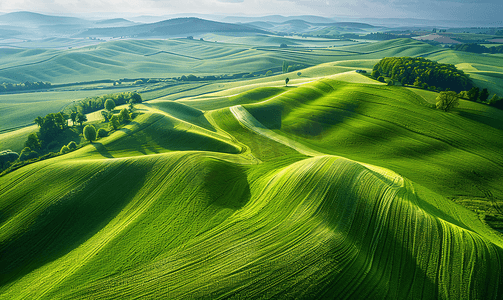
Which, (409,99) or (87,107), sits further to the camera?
(87,107)

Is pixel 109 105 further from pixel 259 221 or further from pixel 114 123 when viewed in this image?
pixel 259 221

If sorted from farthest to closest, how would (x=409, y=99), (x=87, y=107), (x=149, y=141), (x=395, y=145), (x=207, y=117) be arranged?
(x=87, y=107) < (x=207, y=117) < (x=409, y=99) < (x=149, y=141) < (x=395, y=145)

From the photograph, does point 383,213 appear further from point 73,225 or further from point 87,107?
point 87,107

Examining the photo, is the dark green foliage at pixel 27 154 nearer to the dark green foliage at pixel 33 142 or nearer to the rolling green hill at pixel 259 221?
the dark green foliage at pixel 33 142

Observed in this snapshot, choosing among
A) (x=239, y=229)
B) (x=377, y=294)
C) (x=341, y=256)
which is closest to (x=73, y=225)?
(x=239, y=229)

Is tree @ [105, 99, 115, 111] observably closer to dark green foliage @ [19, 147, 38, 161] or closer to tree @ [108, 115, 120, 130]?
tree @ [108, 115, 120, 130]

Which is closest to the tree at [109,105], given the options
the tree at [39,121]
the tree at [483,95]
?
the tree at [39,121]
